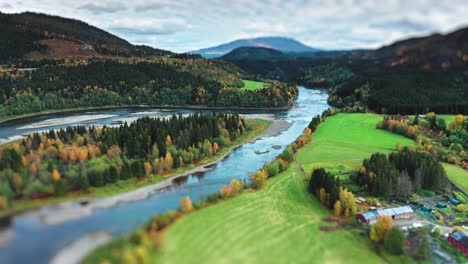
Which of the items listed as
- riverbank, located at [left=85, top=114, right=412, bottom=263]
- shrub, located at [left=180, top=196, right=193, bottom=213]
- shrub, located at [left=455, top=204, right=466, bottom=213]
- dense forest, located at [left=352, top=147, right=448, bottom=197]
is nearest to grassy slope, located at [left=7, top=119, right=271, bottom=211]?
shrub, located at [left=180, top=196, right=193, bottom=213]

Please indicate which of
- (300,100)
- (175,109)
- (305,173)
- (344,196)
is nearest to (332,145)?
(305,173)

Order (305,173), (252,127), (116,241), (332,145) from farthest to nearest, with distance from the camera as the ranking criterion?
(252,127) → (332,145) → (305,173) → (116,241)

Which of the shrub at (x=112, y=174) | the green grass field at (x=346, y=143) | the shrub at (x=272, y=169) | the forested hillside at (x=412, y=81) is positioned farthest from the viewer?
the green grass field at (x=346, y=143)

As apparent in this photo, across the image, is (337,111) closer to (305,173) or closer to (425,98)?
(425,98)

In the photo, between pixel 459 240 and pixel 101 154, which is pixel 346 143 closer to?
pixel 459 240

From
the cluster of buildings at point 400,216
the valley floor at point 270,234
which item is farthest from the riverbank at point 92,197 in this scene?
the cluster of buildings at point 400,216

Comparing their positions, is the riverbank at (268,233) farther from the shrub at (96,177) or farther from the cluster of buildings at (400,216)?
the shrub at (96,177)

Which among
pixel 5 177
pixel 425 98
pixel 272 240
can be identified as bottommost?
pixel 272 240
